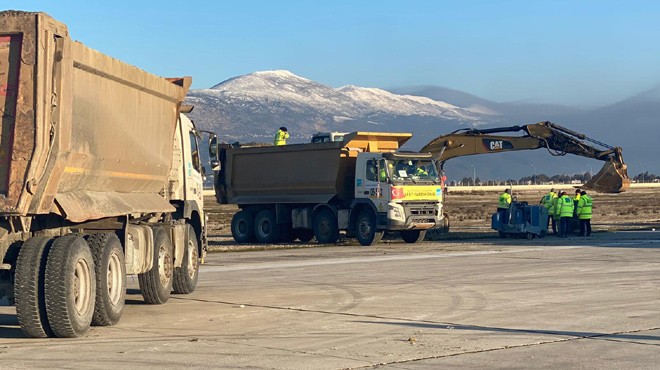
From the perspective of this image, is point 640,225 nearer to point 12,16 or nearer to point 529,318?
point 529,318

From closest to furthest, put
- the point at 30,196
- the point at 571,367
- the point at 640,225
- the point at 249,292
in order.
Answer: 1. the point at 571,367
2. the point at 30,196
3. the point at 249,292
4. the point at 640,225

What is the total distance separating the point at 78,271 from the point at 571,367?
554cm

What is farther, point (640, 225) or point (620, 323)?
point (640, 225)

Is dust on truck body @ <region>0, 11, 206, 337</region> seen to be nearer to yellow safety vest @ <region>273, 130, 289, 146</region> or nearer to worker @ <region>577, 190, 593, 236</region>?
yellow safety vest @ <region>273, 130, 289, 146</region>

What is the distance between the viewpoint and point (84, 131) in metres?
12.8

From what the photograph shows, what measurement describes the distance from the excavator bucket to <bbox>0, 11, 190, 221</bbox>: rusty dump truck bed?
23.8m

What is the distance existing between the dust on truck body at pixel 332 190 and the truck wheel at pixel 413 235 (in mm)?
29

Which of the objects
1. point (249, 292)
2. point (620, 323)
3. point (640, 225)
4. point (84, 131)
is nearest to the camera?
point (84, 131)

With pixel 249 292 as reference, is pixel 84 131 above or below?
above

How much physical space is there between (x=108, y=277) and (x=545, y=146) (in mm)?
24374

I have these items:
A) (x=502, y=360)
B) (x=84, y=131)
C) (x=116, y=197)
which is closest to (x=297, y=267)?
(x=116, y=197)

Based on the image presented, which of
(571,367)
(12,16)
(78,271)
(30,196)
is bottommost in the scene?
(571,367)

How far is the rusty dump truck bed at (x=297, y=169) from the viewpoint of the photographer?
32.2m

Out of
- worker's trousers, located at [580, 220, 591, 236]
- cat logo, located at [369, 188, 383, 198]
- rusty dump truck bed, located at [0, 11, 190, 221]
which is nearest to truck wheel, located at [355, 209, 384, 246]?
cat logo, located at [369, 188, 383, 198]
